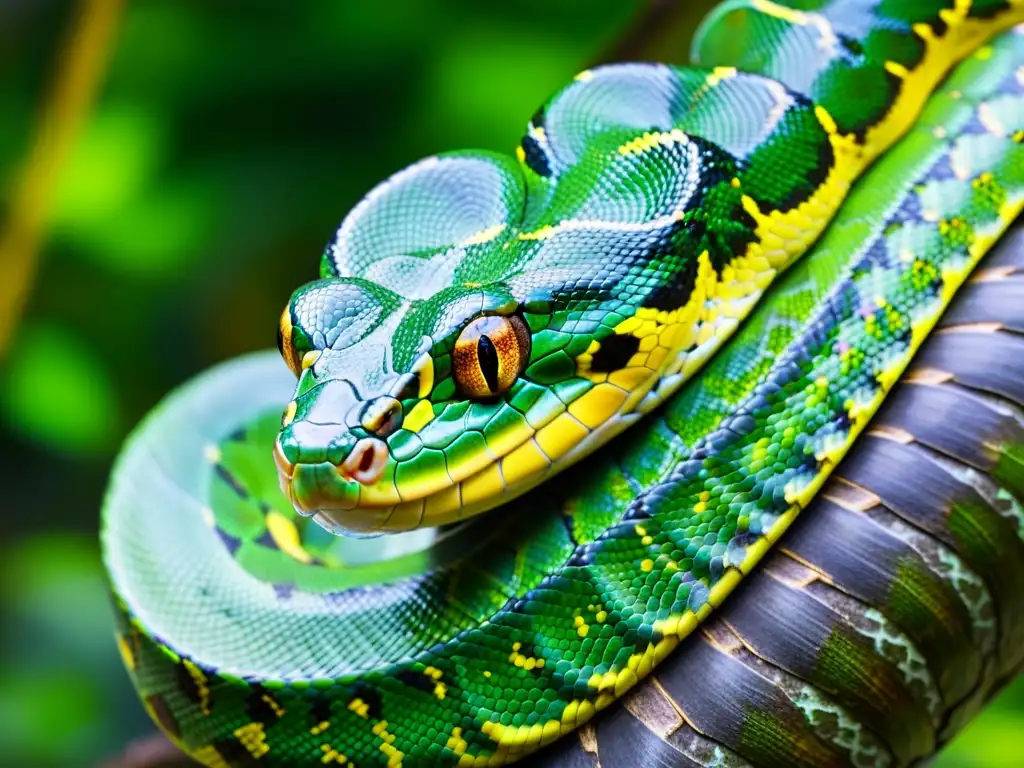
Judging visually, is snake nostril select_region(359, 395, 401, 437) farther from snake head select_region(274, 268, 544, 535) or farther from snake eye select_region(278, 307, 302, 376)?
snake eye select_region(278, 307, 302, 376)

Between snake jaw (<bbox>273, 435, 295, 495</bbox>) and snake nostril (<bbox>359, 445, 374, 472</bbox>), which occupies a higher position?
snake nostril (<bbox>359, 445, 374, 472</bbox>)

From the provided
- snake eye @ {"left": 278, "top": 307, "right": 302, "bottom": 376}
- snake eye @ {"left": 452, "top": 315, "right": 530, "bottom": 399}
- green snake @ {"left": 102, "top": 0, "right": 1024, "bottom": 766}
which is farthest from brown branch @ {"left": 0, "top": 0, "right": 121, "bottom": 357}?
snake eye @ {"left": 452, "top": 315, "right": 530, "bottom": 399}

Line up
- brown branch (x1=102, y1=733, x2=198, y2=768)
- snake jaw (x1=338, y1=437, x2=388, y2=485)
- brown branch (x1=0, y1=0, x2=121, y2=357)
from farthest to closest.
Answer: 1. brown branch (x1=0, y1=0, x2=121, y2=357)
2. brown branch (x1=102, y1=733, x2=198, y2=768)
3. snake jaw (x1=338, y1=437, x2=388, y2=485)

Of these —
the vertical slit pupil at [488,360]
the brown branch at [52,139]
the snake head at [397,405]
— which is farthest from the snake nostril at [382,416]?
the brown branch at [52,139]

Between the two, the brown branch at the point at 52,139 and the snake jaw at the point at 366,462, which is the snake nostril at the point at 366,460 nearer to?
the snake jaw at the point at 366,462

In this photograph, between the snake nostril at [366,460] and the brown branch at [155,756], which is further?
the brown branch at [155,756]

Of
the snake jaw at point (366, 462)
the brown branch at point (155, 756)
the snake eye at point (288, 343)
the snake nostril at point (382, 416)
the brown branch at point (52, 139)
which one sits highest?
the brown branch at point (52, 139)

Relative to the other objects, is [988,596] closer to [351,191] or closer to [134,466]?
[134,466]

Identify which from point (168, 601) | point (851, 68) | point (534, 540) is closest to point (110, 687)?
point (168, 601)
